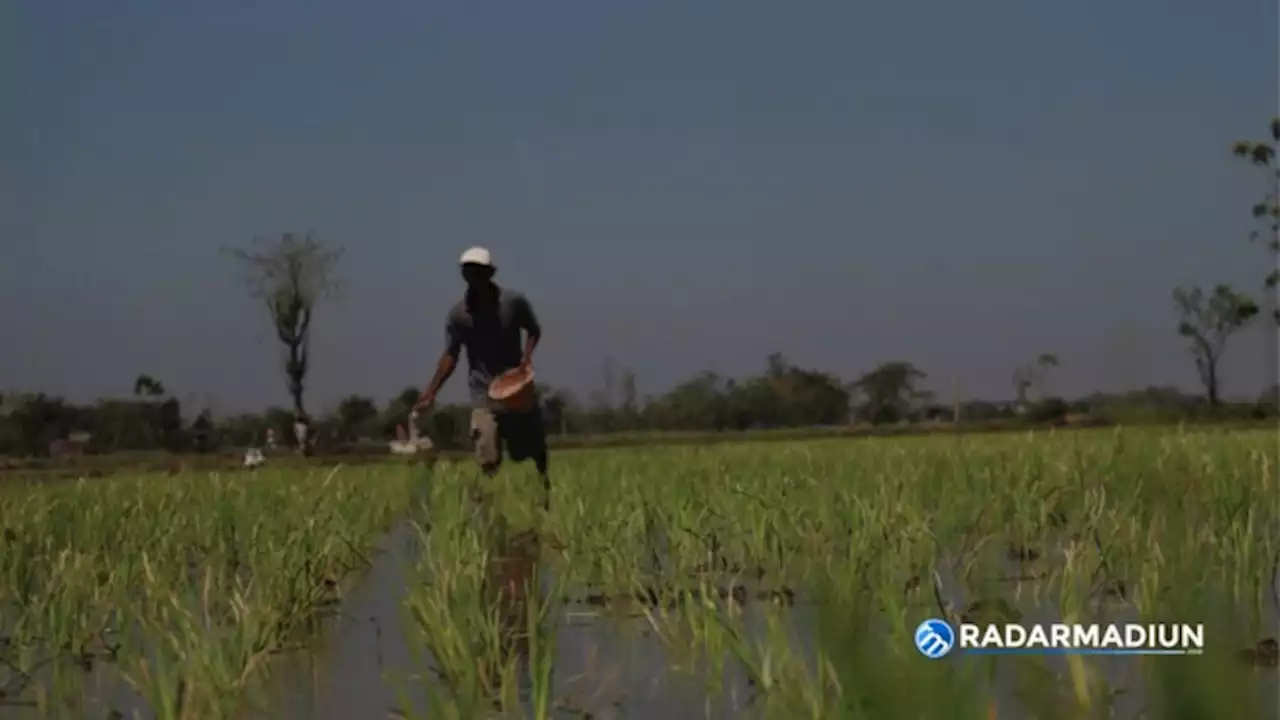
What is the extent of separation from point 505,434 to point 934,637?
5487mm

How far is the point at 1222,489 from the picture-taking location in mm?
4469

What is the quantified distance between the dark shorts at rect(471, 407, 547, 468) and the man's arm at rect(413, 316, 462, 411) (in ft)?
0.74

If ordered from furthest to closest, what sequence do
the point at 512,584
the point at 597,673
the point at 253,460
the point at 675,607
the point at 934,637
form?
the point at 253,460 → the point at 512,584 → the point at 675,607 → the point at 597,673 → the point at 934,637

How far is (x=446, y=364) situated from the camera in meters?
7.27

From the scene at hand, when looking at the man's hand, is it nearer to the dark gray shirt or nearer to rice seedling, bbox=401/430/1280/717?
the dark gray shirt

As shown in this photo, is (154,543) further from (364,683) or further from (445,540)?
(364,683)

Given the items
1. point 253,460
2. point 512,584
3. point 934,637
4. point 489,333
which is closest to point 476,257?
point 489,333

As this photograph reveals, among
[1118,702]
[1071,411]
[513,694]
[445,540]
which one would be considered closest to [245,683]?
[513,694]

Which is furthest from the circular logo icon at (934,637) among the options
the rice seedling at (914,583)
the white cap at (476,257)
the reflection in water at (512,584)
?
the white cap at (476,257)

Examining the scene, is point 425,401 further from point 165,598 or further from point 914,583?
point 914,583

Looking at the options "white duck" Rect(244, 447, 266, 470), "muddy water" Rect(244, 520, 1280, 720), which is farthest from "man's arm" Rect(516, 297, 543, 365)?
"white duck" Rect(244, 447, 266, 470)

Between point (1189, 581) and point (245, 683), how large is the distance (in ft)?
6.08

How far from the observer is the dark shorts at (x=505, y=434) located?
7.29 m

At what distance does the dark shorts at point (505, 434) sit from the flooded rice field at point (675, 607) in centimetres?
117
